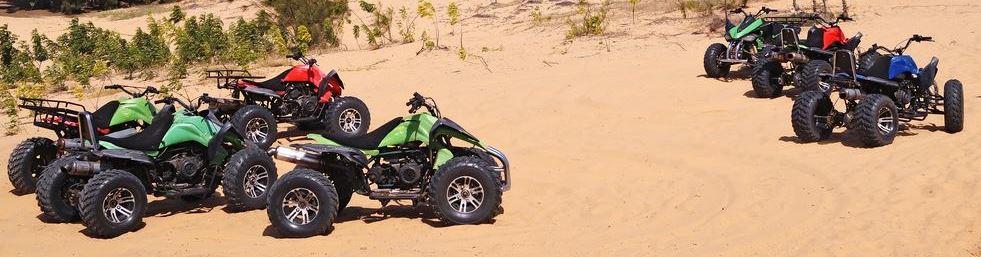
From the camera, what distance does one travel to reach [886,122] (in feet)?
37.1

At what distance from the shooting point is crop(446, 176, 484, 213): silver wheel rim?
8.79 meters

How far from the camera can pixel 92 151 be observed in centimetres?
925

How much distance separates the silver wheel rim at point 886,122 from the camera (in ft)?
37.0

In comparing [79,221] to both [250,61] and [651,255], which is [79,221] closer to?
[651,255]

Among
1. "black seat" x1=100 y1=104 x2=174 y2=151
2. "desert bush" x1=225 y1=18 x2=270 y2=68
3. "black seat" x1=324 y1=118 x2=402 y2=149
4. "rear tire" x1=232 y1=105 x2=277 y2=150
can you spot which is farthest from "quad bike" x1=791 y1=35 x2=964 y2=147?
"desert bush" x1=225 y1=18 x2=270 y2=68

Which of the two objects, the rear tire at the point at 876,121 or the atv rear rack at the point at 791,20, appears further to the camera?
the atv rear rack at the point at 791,20

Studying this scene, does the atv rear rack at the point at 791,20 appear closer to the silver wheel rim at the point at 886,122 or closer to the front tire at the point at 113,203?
the silver wheel rim at the point at 886,122

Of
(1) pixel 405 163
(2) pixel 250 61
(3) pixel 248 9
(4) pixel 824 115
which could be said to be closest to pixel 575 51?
(2) pixel 250 61

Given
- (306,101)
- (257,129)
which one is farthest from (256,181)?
(306,101)

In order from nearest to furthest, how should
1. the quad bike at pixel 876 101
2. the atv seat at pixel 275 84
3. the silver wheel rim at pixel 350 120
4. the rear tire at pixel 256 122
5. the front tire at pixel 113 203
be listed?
the front tire at pixel 113 203
the quad bike at pixel 876 101
the rear tire at pixel 256 122
the silver wheel rim at pixel 350 120
the atv seat at pixel 275 84

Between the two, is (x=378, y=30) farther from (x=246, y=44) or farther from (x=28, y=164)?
(x=28, y=164)

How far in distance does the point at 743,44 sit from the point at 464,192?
8.02 meters

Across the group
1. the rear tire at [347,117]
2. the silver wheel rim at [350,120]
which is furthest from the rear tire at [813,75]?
the silver wheel rim at [350,120]

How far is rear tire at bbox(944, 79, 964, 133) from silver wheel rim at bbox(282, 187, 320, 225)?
6692 millimetres
